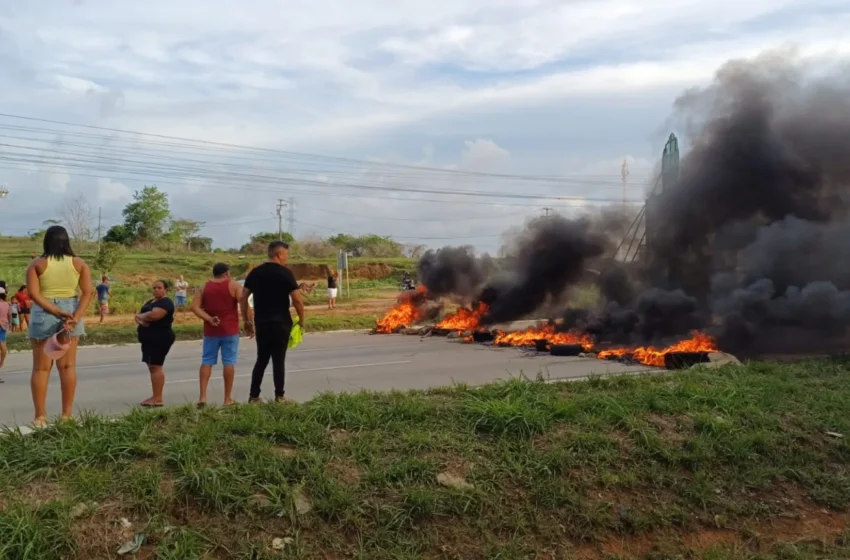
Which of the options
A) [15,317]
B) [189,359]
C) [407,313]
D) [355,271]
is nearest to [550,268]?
[407,313]

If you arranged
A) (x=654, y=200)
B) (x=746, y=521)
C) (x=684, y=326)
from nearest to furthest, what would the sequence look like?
(x=746, y=521), (x=684, y=326), (x=654, y=200)

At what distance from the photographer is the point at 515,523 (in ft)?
Result: 14.0

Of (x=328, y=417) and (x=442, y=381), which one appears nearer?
(x=328, y=417)

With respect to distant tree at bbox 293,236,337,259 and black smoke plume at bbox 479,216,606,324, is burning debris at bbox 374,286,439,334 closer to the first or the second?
black smoke plume at bbox 479,216,606,324

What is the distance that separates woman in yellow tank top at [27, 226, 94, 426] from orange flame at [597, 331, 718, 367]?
31.3ft

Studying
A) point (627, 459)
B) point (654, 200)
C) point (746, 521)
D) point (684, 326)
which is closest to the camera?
point (746, 521)

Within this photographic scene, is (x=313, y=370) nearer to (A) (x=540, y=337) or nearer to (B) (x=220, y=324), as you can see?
(B) (x=220, y=324)

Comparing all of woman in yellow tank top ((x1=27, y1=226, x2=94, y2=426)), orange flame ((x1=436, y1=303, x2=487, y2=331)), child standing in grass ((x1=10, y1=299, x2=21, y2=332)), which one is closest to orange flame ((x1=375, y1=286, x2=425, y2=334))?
orange flame ((x1=436, y1=303, x2=487, y2=331))

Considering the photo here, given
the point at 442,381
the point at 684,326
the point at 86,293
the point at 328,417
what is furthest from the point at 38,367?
the point at 684,326

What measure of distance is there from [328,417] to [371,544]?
4.38 feet

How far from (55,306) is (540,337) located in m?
11.9

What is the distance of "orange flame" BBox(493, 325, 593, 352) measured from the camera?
1547 cm

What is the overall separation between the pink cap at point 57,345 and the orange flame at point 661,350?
31.5ft

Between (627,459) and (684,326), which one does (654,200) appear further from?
(627,459)
